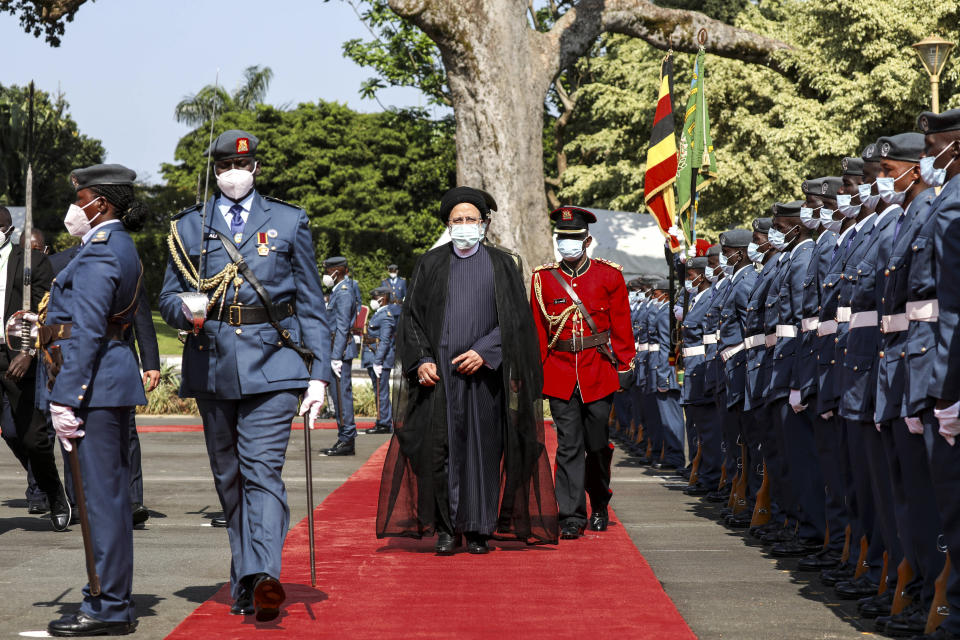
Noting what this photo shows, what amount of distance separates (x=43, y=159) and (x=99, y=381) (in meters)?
49.7

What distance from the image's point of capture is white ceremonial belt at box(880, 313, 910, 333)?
6.02 meters

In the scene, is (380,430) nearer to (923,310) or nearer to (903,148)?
(903,148)

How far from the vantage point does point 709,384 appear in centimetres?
1146

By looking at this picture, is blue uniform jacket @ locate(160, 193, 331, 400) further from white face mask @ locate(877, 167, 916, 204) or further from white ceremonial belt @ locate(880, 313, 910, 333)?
white face mask @ locate(877, 167, 916, 204)

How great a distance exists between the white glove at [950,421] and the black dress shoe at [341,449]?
10.9 metres

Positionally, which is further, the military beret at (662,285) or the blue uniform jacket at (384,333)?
the blue uniform jacket at (384,333)

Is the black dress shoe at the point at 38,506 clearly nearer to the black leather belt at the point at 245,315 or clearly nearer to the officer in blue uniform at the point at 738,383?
the black leather belt at the point at 245,315

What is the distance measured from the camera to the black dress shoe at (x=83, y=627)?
5.89 m

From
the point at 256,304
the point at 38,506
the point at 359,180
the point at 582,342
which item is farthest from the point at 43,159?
the point at 256,304

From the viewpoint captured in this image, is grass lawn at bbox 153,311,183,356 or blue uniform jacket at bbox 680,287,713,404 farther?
grass lawn at bbox 153,311,183,356

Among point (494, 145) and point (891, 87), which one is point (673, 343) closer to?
point (494, 145)

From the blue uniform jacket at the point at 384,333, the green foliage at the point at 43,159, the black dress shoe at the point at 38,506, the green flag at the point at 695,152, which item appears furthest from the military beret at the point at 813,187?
the green foliage at the point at 43,159

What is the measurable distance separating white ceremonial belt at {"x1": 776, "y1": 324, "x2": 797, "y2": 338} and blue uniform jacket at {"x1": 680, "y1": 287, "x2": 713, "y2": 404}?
3.40 meters

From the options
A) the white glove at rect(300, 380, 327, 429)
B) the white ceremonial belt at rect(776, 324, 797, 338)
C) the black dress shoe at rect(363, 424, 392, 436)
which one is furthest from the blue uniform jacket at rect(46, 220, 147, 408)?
the black dress shoe at rect(363, 424, 392, 436)
